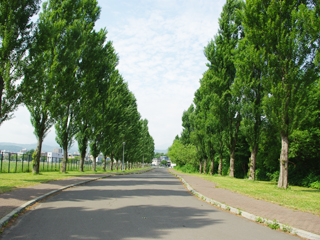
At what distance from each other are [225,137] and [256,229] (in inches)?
991

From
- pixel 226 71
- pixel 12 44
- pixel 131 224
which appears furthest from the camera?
pixel 226 71

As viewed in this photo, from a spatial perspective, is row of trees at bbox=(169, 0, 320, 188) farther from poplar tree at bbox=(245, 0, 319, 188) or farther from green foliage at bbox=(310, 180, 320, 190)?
green foliage at bbox=(310, 180, 320, 190)

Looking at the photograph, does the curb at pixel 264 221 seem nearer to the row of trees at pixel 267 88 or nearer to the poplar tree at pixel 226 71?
the row of trees at pixel 267 88

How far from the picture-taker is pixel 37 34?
1739cm

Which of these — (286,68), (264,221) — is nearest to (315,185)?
(286,68)

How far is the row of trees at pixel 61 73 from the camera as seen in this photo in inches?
662

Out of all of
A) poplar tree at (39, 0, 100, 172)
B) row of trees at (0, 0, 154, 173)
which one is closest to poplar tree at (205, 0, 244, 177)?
row of trees at (0, 0, 154, 173)

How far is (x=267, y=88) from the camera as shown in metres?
18.7

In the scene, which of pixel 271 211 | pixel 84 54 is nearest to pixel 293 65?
pixel 271 211

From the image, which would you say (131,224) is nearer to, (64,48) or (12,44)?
(12,44)

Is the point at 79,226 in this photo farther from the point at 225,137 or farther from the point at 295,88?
the point at 225,137

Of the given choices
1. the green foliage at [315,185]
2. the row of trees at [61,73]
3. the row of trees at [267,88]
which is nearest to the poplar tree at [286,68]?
the row of trees at [267,88]

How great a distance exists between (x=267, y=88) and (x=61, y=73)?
53.7ft

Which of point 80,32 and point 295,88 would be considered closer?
point 295,88
